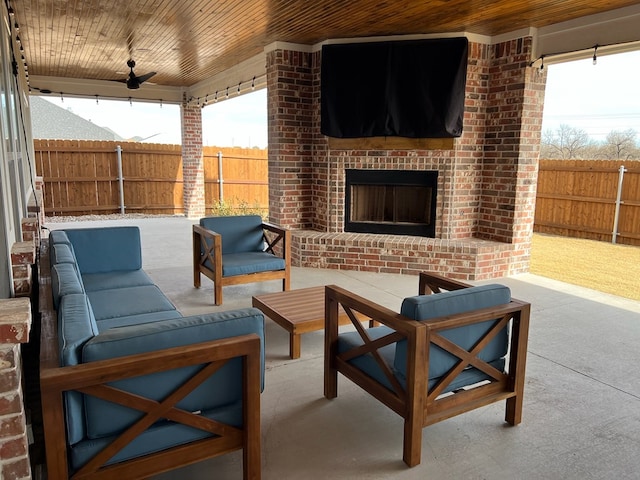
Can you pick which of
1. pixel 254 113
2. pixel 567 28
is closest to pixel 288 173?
pixel 567 28

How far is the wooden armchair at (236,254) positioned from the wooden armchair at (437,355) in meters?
2.09

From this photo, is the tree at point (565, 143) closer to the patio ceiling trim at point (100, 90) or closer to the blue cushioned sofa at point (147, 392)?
the patio ceiling trim at point (100, 90)

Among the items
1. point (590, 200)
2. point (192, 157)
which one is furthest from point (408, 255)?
point (192, 157)

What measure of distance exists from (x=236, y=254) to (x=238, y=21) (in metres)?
2.62

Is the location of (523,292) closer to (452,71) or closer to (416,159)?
(416,159)

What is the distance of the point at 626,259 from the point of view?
23.2 feet

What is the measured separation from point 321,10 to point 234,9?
2.97 ft

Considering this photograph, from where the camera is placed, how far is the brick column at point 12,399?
4.85 ft

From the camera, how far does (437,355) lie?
2.29 meters

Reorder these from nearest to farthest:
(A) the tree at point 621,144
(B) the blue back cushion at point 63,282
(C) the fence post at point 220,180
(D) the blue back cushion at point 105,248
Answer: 1. (B) the blue back cushion at point 63,282
2. (D) the blue back cushion at point 105,248
3. (C) the fence post at point 220,180
4. (A) the tree at point 621,144

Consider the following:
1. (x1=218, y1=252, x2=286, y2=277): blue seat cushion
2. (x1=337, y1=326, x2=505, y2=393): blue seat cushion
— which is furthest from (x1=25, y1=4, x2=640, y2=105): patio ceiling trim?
(x1=337, y1=326, x2=505, y2=393): blue seat cushion

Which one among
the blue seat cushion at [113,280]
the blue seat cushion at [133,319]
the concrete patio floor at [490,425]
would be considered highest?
the blue seat cushion at [113,280]

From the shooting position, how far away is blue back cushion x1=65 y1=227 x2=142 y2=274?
4117 mm

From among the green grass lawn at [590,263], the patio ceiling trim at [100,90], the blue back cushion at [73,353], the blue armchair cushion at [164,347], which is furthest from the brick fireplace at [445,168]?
the patio ceiling trim at [100,90]
